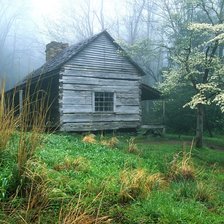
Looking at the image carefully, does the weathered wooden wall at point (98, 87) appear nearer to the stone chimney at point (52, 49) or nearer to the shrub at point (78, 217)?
the stone chimney at point (52, 49)

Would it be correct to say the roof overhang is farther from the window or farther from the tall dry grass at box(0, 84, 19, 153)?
the tall dry grass at box(0, 84, 19, 153)

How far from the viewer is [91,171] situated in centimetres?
631

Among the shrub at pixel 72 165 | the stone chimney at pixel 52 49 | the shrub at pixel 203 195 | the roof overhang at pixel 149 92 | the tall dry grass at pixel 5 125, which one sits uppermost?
the stone chimney at pixel 52 49

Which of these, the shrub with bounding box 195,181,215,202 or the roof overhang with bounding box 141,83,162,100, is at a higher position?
the roof overhang with bounding box 141,83,162,100

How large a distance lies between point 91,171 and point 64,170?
23.7 inches

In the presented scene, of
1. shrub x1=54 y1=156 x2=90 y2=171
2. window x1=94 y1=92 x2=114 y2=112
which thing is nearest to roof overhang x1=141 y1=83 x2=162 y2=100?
window x1=94 y1=92 x2=114 y2=112

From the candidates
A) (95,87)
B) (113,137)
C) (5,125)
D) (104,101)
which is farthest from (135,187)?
(104,101)

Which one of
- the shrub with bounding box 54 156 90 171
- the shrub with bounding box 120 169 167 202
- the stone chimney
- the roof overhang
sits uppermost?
the stone chimney

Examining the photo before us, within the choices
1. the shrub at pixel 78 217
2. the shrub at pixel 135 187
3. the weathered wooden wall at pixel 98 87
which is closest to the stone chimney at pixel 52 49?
the weathered wooden wall at pixel 98 87

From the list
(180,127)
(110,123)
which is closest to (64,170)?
(110,123)

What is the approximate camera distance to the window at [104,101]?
18547 millimetres

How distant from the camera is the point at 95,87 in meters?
18.2

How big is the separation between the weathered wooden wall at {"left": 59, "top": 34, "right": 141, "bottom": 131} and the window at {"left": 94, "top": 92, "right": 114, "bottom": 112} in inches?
10.9

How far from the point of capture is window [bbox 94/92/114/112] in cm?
1855
